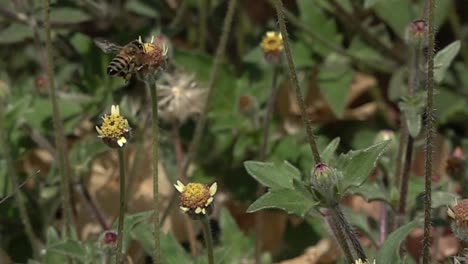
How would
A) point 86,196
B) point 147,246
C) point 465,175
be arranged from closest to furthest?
point 147,246
point 465,175
point 86,196

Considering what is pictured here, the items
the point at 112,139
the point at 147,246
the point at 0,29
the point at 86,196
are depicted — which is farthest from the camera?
the point at 0,29

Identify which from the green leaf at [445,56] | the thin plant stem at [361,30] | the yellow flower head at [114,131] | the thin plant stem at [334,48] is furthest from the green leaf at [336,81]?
the yellow flower head at [114,131]

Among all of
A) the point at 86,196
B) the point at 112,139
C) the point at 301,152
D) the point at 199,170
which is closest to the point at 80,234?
the point at 86,196

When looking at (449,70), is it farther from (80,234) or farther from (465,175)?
(80,234)

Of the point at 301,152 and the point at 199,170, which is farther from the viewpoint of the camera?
the point at 199,170

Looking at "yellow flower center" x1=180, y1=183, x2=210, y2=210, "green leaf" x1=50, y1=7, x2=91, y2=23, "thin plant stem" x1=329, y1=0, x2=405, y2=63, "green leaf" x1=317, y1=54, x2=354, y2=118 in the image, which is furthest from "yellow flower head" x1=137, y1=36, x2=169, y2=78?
"thin plant stem" x1=329, y1=0, x2=405, y2=63

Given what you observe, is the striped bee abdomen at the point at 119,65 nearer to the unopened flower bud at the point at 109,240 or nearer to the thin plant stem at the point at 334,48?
the unopened flower bud at the point at 109,240
